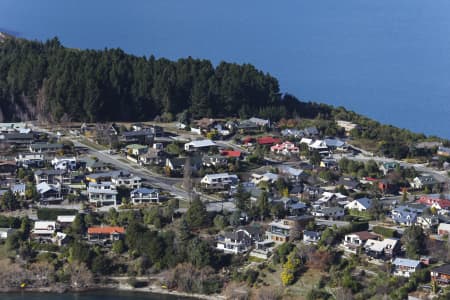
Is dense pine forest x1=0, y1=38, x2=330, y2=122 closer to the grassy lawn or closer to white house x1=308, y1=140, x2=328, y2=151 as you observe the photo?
white house x1=308, y1=140, x2=328, y2=151

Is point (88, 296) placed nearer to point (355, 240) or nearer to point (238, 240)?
point (238, 240)

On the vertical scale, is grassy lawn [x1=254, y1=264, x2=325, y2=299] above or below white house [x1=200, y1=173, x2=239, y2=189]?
below

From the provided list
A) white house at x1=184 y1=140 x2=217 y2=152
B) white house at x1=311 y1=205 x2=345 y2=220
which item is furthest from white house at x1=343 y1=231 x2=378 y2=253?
white house at x1=184 y1=140 x2=217 y2=152

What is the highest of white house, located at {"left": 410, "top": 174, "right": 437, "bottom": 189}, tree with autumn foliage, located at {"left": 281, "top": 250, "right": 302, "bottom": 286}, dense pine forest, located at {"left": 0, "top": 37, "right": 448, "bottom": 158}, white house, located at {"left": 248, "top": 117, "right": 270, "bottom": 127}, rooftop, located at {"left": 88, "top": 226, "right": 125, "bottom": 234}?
dense pine forest, located at {"left": 0, "top": 37, "right": 448, "bottom": 158}

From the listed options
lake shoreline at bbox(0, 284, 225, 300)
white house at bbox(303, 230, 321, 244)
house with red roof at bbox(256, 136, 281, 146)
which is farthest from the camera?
house with red roof at bbox(256, 136, 281, 146)

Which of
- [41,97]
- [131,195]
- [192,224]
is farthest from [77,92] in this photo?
[192,224]

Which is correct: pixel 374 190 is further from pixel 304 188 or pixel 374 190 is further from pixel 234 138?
pixel 234 138

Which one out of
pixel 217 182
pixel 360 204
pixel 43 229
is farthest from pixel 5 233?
pixel 360 204

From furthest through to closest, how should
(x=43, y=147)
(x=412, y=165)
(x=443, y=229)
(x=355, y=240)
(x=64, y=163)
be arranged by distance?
(x=43, y=147), (x=412, y=165), (x=64, y=163), (x=443, y=229), (x=355, y=240)
